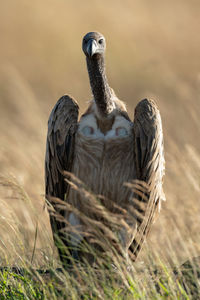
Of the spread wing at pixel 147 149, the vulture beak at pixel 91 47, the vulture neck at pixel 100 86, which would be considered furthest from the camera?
the vulture neck at pixel 100 86

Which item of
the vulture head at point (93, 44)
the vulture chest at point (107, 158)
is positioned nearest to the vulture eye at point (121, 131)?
the vulture chest at point (107, 158)

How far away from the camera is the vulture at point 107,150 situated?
514 centimetres

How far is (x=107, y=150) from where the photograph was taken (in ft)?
16.9

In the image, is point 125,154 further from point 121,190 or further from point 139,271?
point 139,271

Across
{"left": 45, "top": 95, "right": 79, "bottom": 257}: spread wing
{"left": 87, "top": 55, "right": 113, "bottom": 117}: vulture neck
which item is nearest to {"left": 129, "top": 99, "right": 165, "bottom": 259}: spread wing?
{"left": 87, "top": 55, "right": 113, "bottom": 117}: vulture neck

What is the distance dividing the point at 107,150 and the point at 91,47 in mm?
826

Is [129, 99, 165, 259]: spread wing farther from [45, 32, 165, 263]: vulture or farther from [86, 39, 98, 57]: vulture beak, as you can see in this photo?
[86, 39, 98, 57]: vulture beak

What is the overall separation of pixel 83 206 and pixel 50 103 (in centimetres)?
598

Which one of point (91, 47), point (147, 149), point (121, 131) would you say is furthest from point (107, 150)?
point (91, 47)

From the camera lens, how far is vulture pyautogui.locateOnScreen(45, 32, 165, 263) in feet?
16.9

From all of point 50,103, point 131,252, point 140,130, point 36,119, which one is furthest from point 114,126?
point 50,103

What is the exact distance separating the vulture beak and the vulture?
8 cm

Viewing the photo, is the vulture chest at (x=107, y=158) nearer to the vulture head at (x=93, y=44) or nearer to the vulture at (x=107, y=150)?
the vulture at (x=107, y=150)

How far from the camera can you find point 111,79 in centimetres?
1672
